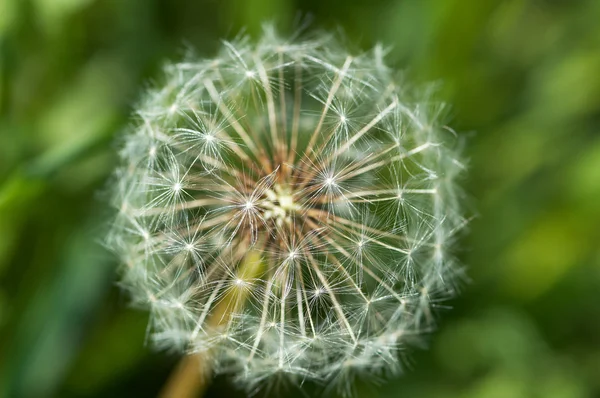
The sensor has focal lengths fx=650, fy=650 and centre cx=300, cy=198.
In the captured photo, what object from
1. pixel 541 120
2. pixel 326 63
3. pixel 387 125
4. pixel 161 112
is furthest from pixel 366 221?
pixel 541 120

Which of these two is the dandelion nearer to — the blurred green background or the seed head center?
the seed head center

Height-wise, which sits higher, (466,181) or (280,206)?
(466,181)

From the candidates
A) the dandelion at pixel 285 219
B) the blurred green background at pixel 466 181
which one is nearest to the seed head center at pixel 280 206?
the dandelion at pixel 285 219

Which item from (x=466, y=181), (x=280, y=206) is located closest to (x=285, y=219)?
(x=280, y=206)

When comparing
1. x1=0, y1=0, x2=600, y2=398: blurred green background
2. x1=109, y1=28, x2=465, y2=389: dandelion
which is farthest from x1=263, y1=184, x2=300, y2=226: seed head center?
x1=0, y1=0, x2=600, y2=398: blurred green background

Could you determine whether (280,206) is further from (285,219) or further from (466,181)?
(466,181)

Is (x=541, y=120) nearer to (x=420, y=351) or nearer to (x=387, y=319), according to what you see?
(x=420, y=351)
